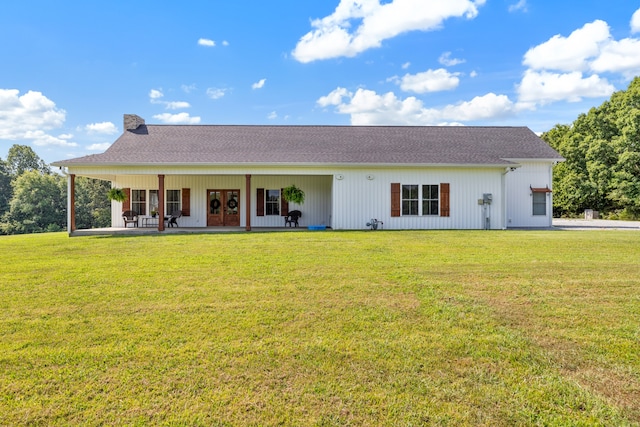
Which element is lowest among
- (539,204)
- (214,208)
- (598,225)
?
(598,225)

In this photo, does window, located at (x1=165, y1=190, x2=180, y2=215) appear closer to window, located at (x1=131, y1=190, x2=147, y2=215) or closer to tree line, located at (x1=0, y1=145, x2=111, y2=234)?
window, located at (x1=131, y1=190, x2=147, y2=215)

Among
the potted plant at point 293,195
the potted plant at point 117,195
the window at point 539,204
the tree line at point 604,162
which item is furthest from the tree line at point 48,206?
the tree line at point 604,162

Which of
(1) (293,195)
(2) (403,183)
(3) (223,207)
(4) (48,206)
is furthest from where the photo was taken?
(4) (48,206)

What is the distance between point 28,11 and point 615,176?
3467cm

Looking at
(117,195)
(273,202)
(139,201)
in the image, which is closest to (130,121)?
(139,201)

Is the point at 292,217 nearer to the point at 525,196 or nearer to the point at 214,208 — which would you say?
the point at 214,208

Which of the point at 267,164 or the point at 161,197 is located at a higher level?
the point at 267,164

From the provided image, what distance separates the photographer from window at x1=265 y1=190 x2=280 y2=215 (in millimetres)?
16734

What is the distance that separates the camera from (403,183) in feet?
48.0

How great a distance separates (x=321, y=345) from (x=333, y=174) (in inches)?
450

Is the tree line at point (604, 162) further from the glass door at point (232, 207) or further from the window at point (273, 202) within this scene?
the glass door at point (232, 207)

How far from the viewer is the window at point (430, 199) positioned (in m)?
14.7

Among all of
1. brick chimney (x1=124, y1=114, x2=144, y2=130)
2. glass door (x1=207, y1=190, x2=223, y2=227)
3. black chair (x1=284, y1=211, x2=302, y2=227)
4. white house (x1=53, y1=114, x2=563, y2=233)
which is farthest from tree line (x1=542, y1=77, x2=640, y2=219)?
brick chimney (x1=124, y1=114, x2=144, y2=130)

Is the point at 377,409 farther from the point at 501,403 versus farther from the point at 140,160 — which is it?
the point at 140,160
